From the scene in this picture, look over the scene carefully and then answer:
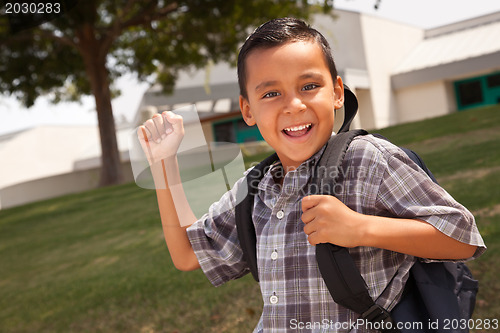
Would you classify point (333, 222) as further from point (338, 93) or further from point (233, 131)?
point (233, 131)

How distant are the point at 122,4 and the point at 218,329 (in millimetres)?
12832

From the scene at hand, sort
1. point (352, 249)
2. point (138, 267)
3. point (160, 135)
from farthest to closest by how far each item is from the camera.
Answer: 1. point (138, 267)
2. point (160, 135)
3. point (352, 249)

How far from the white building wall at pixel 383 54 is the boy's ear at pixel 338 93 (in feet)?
59.4

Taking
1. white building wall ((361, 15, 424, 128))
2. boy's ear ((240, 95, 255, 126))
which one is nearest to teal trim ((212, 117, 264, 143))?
boy's ear ((240, 95, 255, 126))

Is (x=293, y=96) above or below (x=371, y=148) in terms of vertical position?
above

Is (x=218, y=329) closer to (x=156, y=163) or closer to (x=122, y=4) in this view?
(x=156, y=163)

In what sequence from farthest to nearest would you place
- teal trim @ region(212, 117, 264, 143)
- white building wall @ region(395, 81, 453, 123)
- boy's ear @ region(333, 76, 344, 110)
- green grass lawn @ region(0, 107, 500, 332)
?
1. white building wall @ region(395, 81, 453, 123)
2. green grass lawn @ region(0, 107, 500, 332)
3. teal trim @ region(212, 117, 264, 143)
4. boy's ear @ region(333, 76, 344, 110)

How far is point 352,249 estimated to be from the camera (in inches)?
54.5

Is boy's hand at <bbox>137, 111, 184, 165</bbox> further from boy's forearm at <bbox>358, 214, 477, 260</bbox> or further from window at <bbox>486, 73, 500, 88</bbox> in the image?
window at <bbox>486, 73, 500, 88</bbox>

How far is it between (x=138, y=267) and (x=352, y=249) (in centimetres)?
339

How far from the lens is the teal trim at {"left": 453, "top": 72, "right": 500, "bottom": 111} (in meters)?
20.3

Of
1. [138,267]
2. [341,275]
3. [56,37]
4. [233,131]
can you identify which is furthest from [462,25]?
[341,275]

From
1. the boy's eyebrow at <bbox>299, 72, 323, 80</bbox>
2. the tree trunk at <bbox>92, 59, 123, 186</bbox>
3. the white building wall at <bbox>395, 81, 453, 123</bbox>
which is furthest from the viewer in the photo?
the white building wall at <bbox>395, 81, 453, 123</bbox>

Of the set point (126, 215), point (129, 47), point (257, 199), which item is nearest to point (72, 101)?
point (129, 47)
